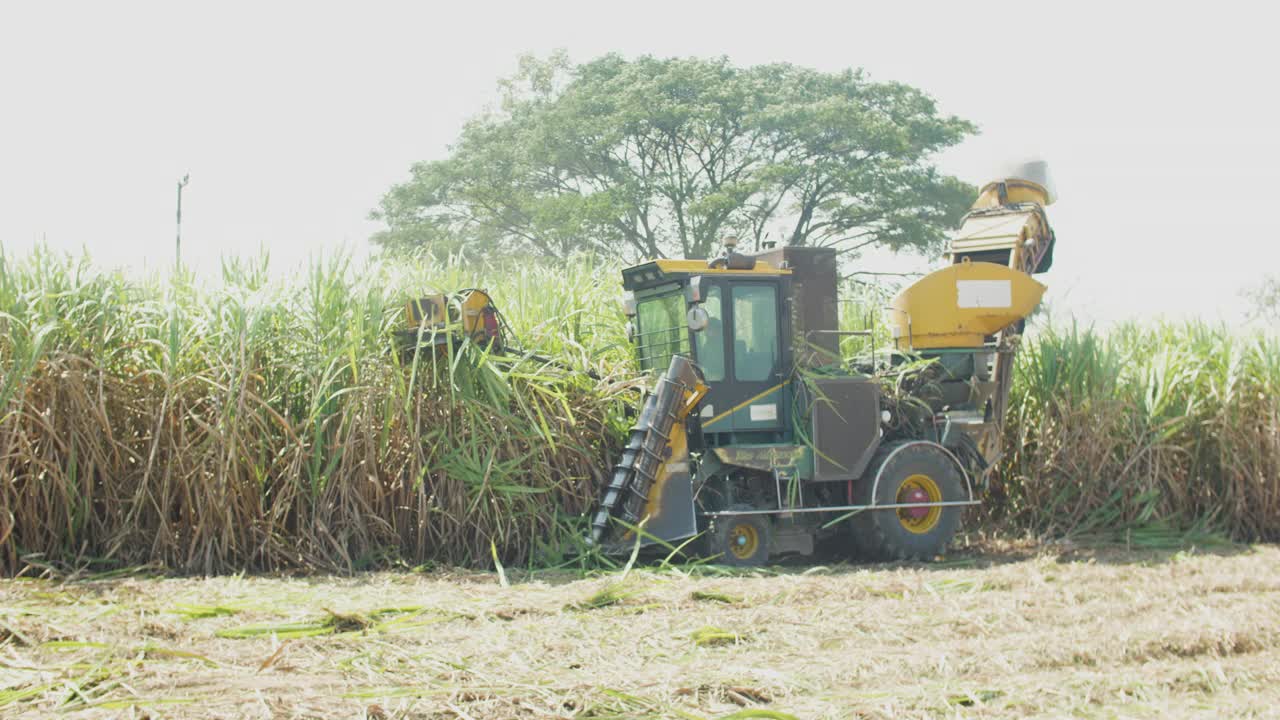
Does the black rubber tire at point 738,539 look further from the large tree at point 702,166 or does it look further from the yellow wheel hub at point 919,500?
the large tree at point 702,166

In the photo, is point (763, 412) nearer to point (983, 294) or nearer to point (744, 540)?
point (744, 540)

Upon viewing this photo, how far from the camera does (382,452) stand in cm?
656

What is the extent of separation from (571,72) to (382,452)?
2530 cm

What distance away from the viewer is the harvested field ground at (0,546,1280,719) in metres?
3.54

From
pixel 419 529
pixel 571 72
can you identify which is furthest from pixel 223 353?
pixel 571 72

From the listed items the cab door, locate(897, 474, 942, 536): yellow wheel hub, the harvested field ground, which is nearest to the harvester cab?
the cab door

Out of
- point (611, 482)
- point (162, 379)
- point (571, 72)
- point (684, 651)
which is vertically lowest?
point (684, 651)

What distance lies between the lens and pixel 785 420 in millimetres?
7285

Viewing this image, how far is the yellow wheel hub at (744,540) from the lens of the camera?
22.8 feet

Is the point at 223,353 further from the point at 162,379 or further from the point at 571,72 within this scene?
the point at 571,72

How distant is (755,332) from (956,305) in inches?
67.1

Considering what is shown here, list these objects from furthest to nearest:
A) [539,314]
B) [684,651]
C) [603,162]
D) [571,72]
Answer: [571,72]
[603,162]
[539,314]
[684,651]

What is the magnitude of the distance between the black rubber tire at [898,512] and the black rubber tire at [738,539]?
0.73 meters

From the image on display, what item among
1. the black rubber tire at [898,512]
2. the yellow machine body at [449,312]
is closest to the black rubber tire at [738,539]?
the black rubber tire at [898,512]
